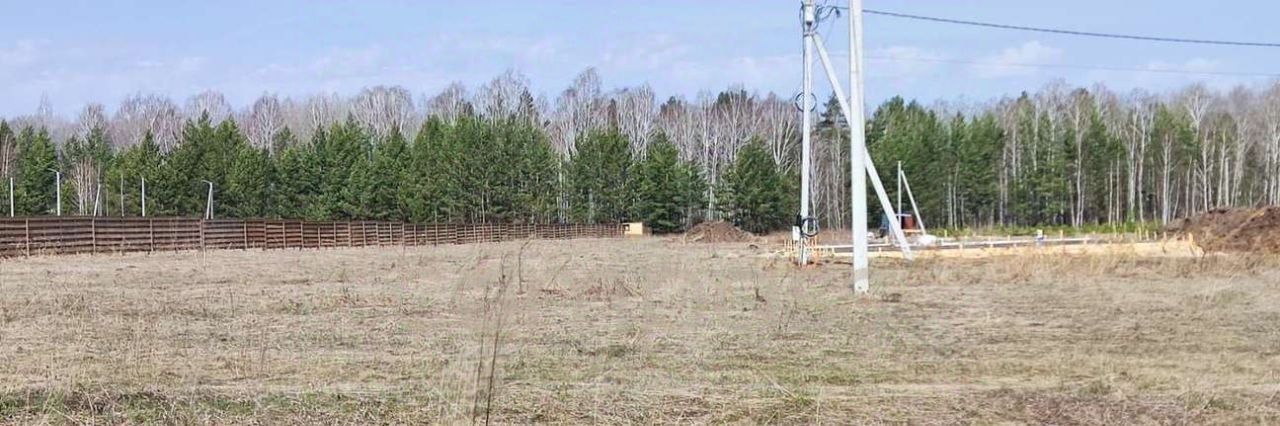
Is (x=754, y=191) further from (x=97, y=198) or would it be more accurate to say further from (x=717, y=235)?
(x=97, y=198)

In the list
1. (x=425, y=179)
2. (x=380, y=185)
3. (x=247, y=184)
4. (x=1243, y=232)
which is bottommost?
(x=1243, y=232)

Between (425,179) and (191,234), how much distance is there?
37115 mm

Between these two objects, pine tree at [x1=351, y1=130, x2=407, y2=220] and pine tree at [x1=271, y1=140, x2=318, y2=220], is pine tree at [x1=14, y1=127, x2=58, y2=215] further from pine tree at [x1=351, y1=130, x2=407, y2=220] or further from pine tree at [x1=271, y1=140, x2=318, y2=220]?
pine tree at [x1=351, y1=130, x2=407, y2=220]

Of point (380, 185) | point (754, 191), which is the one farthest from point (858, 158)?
point (380, 185)

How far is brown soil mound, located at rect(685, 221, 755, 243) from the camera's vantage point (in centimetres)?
5692

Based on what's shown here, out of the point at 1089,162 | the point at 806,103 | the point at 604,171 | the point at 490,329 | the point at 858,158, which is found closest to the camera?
the point at 490,329

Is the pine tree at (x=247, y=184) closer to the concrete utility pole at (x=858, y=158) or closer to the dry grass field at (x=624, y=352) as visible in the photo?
the dry grass field at (x=624, y=352)

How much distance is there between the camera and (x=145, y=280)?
17.6 m

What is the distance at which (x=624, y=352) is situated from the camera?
8844mm

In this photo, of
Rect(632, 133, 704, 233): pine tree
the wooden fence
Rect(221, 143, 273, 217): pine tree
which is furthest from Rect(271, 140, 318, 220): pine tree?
Rect(632, 133, 704, 233): pine tree

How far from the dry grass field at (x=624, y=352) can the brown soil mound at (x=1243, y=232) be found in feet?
40.3

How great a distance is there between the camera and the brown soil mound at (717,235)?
187ft

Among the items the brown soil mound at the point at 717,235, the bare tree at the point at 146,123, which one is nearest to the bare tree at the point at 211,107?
the bare tree at the point at 146,123

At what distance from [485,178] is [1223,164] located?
51.3 m
